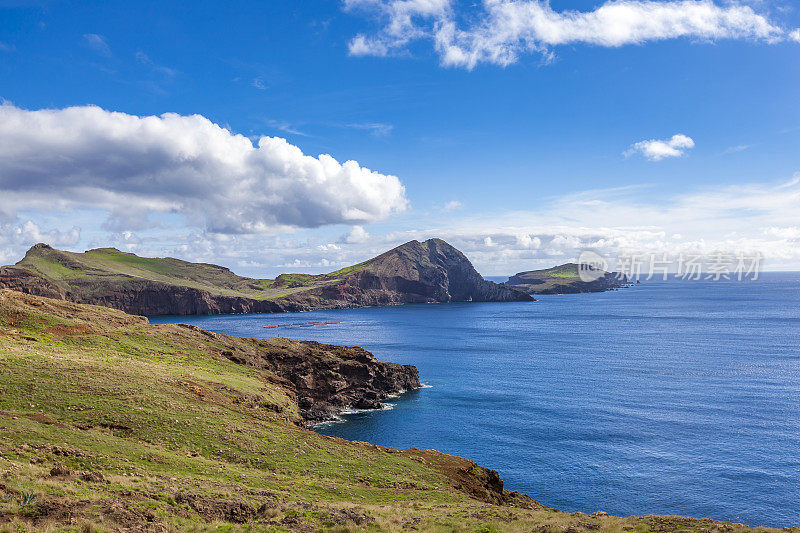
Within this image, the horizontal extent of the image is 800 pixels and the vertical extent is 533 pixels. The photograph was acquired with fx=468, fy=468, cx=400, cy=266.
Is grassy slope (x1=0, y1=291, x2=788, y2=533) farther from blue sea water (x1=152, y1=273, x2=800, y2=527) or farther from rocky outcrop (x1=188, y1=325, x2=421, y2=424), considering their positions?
rocky outcrop (x1=188, y1=325, x2=421, y2=424)

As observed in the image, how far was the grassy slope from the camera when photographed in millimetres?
24812

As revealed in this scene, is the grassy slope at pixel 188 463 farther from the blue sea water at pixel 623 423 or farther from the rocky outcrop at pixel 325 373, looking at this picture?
the rocky outcrop at pixel 325 373

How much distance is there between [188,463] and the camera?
36562mm

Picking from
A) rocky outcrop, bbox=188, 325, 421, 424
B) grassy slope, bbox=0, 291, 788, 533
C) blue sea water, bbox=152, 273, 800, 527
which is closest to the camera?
grassy slope, bbox=0, 291, 788, 533

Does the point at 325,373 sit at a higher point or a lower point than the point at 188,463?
lower

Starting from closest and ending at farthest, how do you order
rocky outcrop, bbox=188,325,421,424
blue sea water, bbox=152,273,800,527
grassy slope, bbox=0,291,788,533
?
grassy slope, bbox=0,291,788,533
blue sea water, bbox=152,273,800,527
rocky outcrop, bbox=188,325,421,424

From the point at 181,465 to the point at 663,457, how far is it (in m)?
60.1

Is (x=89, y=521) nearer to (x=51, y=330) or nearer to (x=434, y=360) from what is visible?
(x=51, y=330)

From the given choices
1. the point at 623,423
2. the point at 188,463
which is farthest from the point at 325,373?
the point at 188,463

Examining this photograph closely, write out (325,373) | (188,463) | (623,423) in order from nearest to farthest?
(188,463), (623,423), (325,373)

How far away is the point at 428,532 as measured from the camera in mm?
26594

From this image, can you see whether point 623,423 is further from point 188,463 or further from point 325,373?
point 188,463

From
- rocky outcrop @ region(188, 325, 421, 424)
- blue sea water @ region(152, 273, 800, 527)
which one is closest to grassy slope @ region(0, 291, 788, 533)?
blue sea water @ region(152, 273, 800, 527)

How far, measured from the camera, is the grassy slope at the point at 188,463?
24812mm
